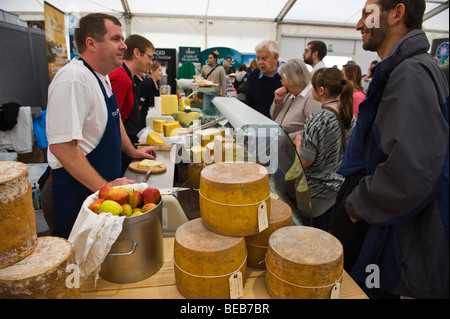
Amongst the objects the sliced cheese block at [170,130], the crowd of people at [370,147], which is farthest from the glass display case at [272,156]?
the sliced cheese block at [170,130]

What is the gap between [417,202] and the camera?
42.1 inches

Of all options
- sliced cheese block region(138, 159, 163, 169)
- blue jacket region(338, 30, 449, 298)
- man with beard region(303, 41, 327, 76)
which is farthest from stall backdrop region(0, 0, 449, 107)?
blue jacket region(338, 30, 449, 298)

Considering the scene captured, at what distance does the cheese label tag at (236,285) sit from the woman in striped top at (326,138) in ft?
4.07

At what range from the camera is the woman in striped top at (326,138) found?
2066mm

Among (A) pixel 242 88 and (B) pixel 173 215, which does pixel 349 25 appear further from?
(B) pixel 173 215

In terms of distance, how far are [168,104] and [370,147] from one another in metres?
3.86

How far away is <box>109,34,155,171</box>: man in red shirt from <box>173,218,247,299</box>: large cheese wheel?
2.08 metres

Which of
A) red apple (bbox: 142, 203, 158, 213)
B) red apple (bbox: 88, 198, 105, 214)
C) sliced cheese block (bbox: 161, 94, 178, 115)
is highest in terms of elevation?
sliced cheese block (bbox: 161, 94, 178, 115)

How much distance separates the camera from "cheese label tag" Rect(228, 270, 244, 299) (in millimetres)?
1058

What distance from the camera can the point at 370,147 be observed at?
1.31 metres

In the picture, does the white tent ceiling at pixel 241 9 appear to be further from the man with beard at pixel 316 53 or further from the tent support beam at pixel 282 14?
the man with beard at pixel 316 53

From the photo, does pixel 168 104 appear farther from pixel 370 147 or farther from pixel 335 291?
pixel 335 291

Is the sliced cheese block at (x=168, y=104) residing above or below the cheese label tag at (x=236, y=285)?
above

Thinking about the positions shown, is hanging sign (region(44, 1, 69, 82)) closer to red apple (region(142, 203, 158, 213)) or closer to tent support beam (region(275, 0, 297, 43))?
red apple (region(142, 203, 158, 213))
